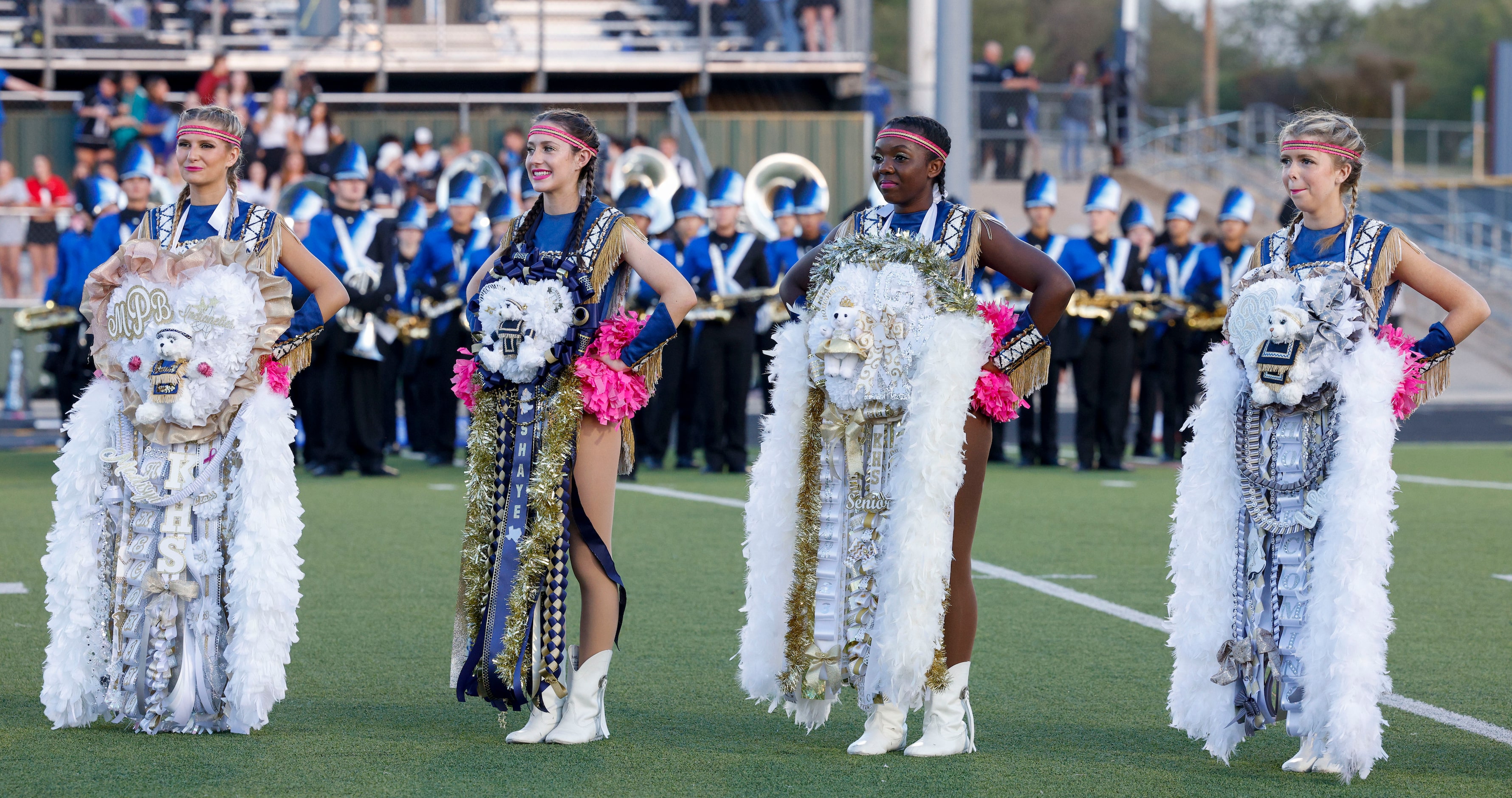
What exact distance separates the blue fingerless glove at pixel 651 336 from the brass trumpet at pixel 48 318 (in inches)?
325

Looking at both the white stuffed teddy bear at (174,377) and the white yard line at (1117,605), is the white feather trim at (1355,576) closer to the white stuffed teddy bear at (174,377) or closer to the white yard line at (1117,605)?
the white yard line at (1117,605)

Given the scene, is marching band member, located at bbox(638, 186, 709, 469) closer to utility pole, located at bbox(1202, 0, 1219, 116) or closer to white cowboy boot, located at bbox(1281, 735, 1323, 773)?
white cowboy boot, located at bbox(1281, 735, 1323, 773)

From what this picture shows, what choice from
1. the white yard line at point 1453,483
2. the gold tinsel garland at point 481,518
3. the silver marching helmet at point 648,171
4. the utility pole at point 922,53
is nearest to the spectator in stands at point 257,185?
the silver marching helmet at point 648,171

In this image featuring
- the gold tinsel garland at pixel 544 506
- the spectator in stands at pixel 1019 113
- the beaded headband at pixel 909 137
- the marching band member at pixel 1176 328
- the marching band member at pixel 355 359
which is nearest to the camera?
the beaded headband at pixel 909 137

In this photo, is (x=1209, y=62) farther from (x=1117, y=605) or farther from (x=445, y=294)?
(x=1117, y=605)

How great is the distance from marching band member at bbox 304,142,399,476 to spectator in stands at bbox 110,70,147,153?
7.65 m

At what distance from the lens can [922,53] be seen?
22.9 metres

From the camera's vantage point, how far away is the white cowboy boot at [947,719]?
493 cm

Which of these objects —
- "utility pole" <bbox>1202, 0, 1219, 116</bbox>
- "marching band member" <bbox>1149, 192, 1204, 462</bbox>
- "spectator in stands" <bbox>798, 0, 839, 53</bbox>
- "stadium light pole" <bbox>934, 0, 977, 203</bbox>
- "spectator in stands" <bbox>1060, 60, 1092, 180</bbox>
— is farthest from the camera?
"utility pole" <bbox>1202, 0, 1219, 116</bbox>

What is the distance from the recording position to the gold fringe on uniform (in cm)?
496

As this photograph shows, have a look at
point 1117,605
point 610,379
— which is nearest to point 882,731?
point 610,379

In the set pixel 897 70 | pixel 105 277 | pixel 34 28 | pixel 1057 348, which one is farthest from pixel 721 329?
pixel 897 70

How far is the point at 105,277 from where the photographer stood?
205 inches

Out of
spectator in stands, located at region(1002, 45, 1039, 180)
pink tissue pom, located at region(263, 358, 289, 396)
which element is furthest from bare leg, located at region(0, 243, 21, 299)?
pink tissue pom, located at region(263, 358, 289, 396)
